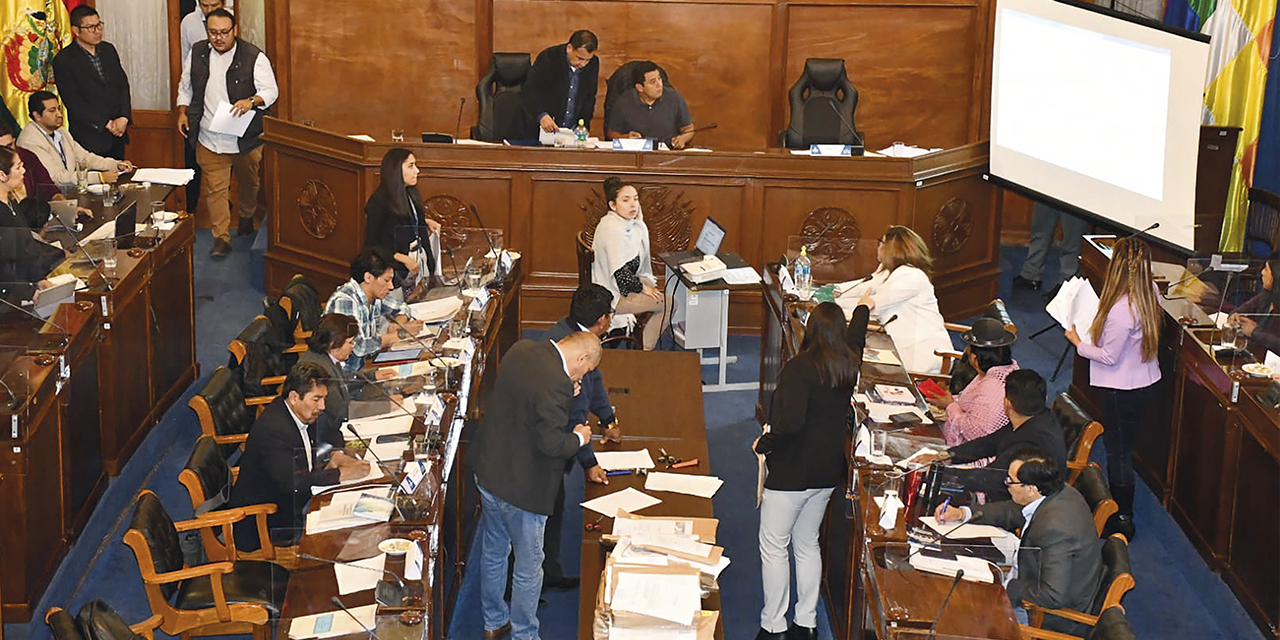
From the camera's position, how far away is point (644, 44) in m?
11.8

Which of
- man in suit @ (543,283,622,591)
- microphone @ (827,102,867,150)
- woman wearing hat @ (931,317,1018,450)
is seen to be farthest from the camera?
microphone @ (827,102,867,150)

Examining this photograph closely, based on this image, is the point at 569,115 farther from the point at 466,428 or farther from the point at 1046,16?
the point at 466,428

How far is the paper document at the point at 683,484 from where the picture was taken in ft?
19.5

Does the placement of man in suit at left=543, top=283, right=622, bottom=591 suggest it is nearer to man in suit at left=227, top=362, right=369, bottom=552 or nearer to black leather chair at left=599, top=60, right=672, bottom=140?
man in suit at left=227, top=362, right=369, bottom=552

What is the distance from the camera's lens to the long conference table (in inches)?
235

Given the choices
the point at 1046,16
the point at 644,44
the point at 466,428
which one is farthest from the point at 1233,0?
the point at 466,428

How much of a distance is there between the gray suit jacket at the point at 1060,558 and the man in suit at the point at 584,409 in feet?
5.72

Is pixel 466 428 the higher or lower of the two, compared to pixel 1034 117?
lower

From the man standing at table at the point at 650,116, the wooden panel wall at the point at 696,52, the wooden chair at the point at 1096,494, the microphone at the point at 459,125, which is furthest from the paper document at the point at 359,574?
the wooden panel wall at the point at 696,52

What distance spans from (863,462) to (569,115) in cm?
507

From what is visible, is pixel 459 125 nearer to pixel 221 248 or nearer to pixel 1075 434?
pixel 221 248

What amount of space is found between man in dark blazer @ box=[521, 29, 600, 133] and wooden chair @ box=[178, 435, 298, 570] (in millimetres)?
4560

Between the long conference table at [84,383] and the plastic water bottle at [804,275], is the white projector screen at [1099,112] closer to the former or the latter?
the plastic water bottle at [804,275]

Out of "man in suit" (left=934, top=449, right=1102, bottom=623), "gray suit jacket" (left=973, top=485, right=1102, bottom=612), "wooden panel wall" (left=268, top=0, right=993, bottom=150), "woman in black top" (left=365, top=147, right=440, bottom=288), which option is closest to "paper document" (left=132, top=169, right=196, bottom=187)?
"woman in black top" (left=365, top=147, right=440, bottom=288)
